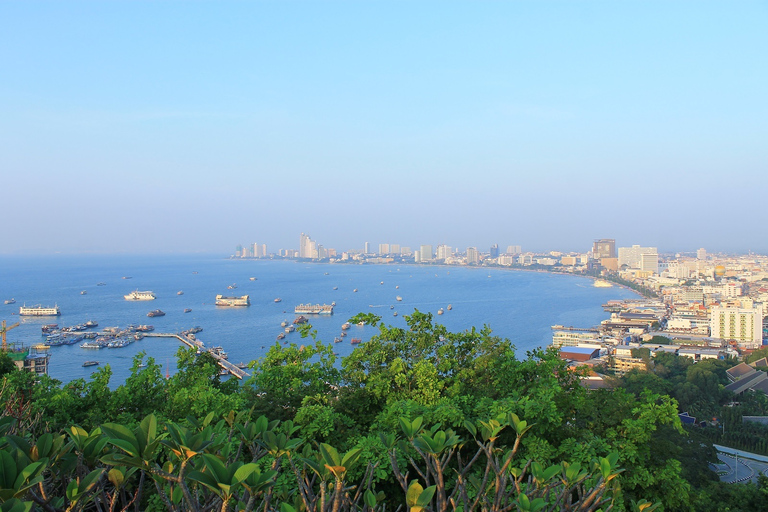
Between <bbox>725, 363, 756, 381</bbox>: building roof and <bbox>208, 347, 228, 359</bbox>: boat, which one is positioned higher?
<bbox>208, 347, 228, 359</bbox>: boat

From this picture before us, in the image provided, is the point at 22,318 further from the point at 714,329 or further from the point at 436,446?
the point at 714,329

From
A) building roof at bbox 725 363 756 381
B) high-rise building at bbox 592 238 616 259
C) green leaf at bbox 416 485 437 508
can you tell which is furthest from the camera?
high-rise building at bbox 592 238 616 259

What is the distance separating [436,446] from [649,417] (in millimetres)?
1536

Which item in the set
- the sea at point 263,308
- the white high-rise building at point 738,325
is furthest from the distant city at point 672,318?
the sea at point 263,308

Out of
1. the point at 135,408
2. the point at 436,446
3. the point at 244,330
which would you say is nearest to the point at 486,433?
the point at 436,446

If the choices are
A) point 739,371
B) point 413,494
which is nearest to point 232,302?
point 739,371

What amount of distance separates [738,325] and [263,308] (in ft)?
47.4

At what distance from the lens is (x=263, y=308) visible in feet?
54.4

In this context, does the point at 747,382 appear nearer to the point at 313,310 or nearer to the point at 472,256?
the point at 313,310

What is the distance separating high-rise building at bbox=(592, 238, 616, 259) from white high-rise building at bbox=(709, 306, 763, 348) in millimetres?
25237

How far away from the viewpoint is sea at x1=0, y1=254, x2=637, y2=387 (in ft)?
34.2

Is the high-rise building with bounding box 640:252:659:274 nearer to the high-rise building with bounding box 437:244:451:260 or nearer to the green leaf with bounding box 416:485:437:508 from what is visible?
the high-rise building with bounding box 437:244:451:260

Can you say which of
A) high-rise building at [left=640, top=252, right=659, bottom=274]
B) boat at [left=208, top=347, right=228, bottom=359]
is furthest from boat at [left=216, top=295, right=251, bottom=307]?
high-rise building at [left=640, top=252, right=659, bottom=274]

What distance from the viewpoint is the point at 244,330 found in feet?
40.9
